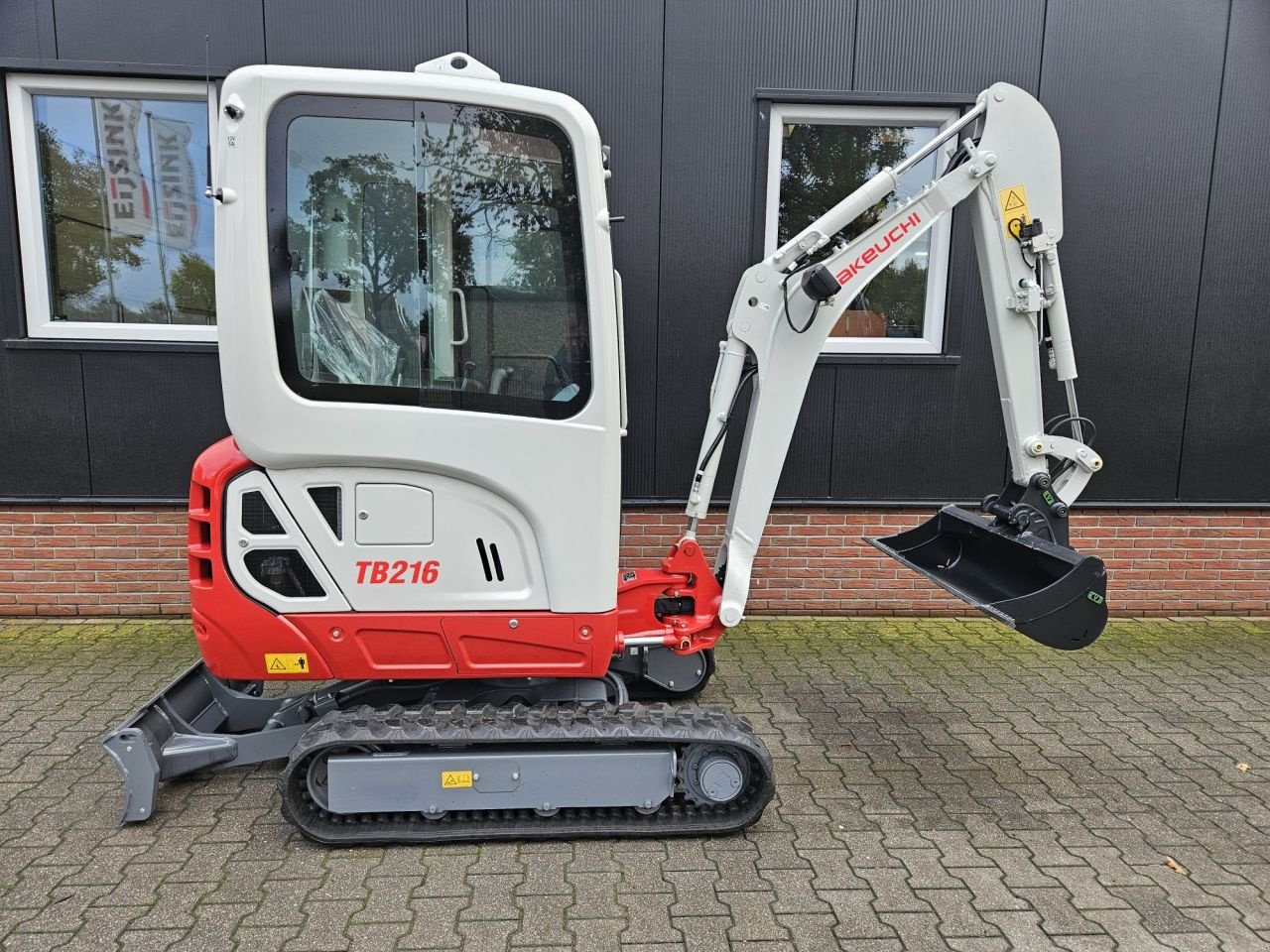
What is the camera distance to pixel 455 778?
273cm

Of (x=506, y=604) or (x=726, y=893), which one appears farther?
(x=506, y=604)

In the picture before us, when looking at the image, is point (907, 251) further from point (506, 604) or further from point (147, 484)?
point (147, 484)

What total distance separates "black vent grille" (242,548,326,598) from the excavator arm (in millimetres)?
1617

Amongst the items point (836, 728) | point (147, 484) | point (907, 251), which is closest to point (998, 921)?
point (836, 728)

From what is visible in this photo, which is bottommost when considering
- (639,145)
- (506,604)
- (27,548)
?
(27,548)

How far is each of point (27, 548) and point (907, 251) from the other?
6233mm

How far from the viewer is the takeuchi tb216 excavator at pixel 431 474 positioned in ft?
8.44

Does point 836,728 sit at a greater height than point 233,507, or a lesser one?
lesser

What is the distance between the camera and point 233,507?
270cm

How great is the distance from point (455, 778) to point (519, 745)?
0.82ft

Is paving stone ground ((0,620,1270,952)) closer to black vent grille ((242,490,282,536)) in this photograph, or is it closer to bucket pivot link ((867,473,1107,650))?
bucket pivot link ((867,473,1107,650))

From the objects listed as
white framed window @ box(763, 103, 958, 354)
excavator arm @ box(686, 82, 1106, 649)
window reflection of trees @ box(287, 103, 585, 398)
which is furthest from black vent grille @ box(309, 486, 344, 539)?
white framed window @ box(763, 103, 958, 354)

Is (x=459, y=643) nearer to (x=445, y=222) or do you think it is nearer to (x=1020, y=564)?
(x=445, y=222)

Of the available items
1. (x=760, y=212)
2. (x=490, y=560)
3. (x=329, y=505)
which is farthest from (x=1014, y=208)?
(x=329, y=505)
